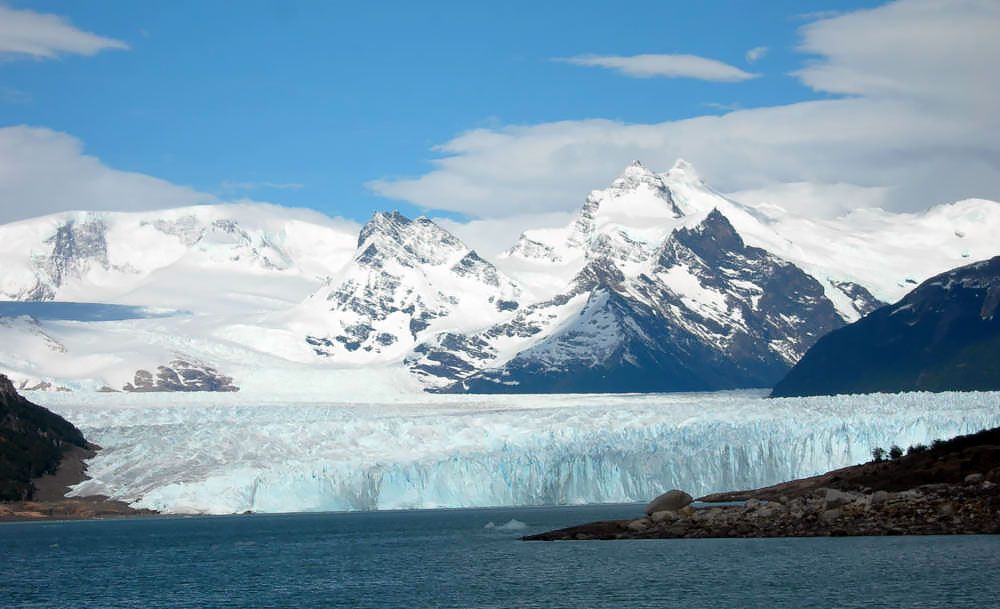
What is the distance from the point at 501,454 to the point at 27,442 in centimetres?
4413

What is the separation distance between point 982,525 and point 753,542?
11.5 m

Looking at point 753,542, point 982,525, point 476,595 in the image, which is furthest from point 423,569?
point 982,525

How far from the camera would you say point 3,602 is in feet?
211

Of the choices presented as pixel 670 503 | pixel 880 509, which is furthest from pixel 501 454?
pixel 880 509

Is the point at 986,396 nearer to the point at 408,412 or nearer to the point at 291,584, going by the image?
the point at 408,412

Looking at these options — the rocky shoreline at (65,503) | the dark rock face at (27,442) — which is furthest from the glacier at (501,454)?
the dark rock face at (27,442)

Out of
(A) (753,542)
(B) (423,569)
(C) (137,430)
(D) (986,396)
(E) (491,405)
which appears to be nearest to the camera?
(B) (423,569)

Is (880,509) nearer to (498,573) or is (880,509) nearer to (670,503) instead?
(670,503)

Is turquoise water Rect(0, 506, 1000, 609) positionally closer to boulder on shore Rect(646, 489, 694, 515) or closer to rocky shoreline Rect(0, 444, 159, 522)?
boulder on shore Rect(646, 489, 694, 515)

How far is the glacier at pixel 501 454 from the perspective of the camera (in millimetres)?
129000

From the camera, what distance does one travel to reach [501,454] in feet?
444

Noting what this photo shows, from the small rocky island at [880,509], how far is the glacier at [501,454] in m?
30.7

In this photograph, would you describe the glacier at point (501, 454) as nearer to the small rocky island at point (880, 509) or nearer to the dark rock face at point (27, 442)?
the dark rock face at point (27, 442)

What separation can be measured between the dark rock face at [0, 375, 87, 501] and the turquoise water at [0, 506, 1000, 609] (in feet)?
114
